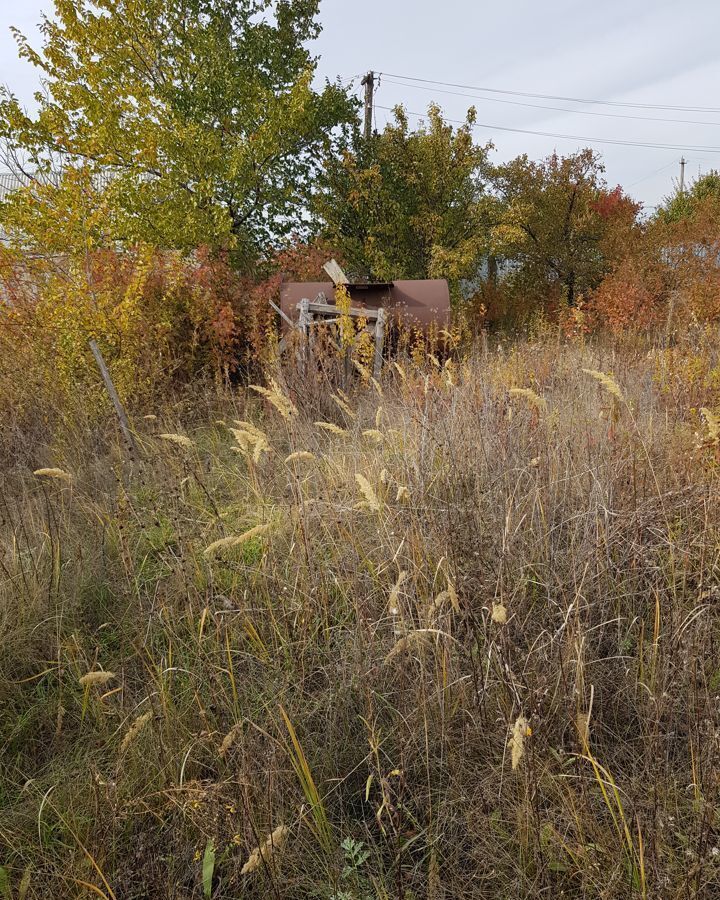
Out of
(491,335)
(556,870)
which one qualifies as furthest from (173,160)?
(556,870)

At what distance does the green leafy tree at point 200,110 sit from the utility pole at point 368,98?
6.46 feet

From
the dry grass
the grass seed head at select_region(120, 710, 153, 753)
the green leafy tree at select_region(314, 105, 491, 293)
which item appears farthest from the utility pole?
the grass seed head at select_region(120, 710, 153, 753)

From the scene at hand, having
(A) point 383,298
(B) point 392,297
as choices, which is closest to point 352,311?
(A) point 383,298

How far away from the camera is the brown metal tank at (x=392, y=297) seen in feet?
24.6

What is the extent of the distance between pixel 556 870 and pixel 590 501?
4.47ft

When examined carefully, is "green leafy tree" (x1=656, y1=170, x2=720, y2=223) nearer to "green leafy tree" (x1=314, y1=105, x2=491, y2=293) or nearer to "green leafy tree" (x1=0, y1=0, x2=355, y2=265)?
"green leafy tree" (x1=314, y1=105, x2=491, y2=293)

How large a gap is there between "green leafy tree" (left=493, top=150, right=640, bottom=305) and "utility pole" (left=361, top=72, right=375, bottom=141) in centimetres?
332

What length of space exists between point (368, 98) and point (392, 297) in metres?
Result: 9.64

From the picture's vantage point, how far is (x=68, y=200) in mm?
4480

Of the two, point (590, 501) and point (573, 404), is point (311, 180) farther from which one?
point (590, 501)

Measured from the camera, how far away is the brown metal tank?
295 inches

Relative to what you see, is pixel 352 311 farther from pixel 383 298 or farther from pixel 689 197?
pixel 689 197

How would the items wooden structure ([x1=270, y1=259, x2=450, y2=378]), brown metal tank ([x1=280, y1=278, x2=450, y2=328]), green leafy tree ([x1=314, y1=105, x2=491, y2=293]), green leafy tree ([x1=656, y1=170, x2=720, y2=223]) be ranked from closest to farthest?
wooden structure ([x1=270, y1=259, x2=450, y2=378]) < brown metal tank ([x1=280, y1=278, x2=450, y2=328]) < green leafy tree ([x1=314, y1=105, x2=491, y2=293]) < green leafy tree ([x1=656, y1=170, x2=720, y2=223])

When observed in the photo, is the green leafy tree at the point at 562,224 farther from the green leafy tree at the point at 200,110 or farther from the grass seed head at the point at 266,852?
the grass seed head at the point at 266,852
